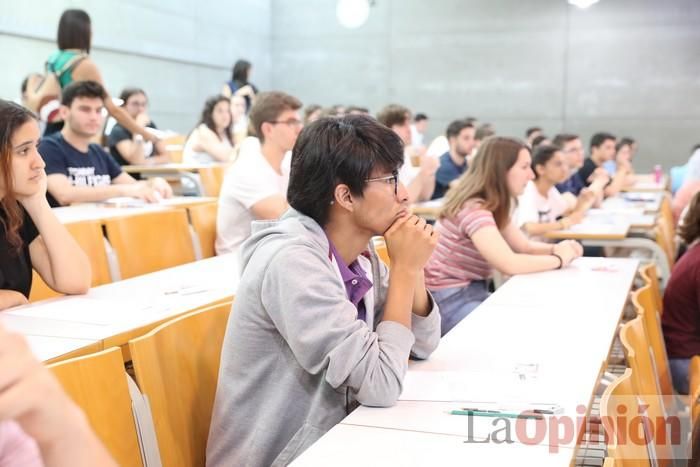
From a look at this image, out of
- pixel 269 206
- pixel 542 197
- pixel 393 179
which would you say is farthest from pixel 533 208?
pixel 393 179

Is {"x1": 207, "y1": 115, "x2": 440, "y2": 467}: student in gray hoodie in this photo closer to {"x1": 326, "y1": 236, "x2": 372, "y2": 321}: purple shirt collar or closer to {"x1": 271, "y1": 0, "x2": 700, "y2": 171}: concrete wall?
{"x1": 326, "y1": 236, "x2": 372, "y2": 321}: purple shirt collar

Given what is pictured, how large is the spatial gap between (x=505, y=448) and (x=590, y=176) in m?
6.42

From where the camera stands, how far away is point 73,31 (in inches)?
187

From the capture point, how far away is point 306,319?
4.91 feet

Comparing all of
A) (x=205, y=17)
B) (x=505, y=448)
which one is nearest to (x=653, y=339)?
(x=505, y=448)

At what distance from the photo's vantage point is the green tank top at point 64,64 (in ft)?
15.2

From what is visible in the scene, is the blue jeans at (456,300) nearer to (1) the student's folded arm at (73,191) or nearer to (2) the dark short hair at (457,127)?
(1) the student's folded arm at (73,191)

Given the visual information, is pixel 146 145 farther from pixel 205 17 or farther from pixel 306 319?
pixel 306 319

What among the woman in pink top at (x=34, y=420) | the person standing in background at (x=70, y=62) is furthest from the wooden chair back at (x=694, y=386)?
the person standing in background at (x=70, y=62)

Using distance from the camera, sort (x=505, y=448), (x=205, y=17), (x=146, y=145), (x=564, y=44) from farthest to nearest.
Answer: (x=564, y=44) → (x=205, y=17) → (x=146, y=145) → (x=505, y=448)

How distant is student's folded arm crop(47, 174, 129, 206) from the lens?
3.89 metres

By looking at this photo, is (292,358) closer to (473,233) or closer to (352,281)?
(352,281)

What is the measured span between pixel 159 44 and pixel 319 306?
27.6 ft

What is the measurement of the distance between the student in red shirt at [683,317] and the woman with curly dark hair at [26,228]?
209cm
